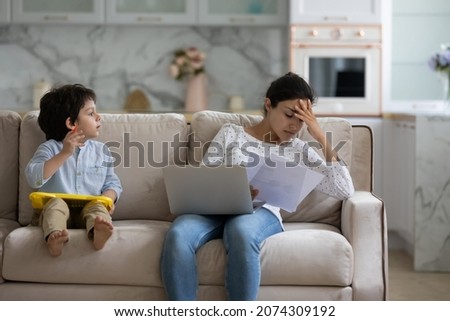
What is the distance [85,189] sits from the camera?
10.1ft

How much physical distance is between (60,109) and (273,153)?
0.83 metres

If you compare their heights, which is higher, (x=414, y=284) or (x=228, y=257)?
(x=228, y=257)

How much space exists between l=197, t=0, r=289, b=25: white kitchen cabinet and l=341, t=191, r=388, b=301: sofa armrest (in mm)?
2875

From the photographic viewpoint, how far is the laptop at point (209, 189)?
276 cm

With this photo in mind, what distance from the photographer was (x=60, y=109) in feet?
10.0

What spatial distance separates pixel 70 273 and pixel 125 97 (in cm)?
322

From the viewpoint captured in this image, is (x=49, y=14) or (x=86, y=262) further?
(x=49, y=14)

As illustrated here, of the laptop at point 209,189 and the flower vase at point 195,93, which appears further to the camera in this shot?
the flower vase at point 195,93

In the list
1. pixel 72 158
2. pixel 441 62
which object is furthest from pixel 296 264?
pixel 441 62

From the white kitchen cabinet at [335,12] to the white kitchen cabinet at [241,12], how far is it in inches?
14.2

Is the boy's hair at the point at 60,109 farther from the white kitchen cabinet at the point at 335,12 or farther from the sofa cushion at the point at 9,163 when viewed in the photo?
the white kitchen cabinet at the point at 335,12

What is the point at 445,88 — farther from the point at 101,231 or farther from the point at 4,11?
the point at 101,231

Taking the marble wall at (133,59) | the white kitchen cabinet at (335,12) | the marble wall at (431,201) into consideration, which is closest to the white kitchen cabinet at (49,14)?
the marble wall at (133,59)

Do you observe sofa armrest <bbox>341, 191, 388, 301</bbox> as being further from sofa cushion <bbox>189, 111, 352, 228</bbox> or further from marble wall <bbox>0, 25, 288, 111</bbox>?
marble wall <bbox>0, 25, 288, 111</bbox>
